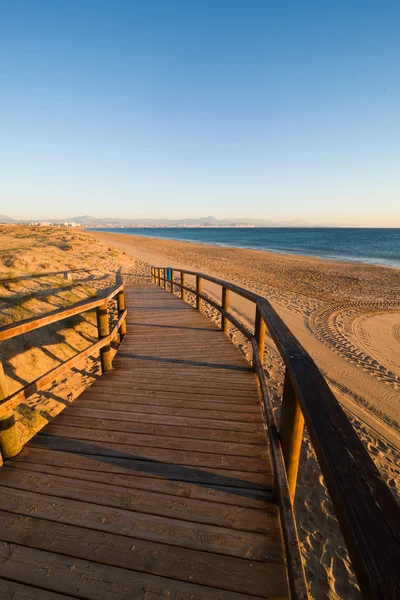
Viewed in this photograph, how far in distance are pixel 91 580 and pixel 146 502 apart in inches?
20.7

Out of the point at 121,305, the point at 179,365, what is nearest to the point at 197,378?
the point at 179,365

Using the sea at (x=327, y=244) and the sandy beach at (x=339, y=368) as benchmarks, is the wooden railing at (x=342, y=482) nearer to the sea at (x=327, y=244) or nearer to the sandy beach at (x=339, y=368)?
the sandy beach at (x=339, y=368)

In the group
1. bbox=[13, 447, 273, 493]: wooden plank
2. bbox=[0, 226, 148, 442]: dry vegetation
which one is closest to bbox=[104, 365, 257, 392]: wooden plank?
bbox=[13, 447, 273, 493]: wooden plank

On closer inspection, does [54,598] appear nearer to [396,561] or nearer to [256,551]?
[256,551]

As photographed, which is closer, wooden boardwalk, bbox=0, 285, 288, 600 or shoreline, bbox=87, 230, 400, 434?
wooden boardwalk, bbox=0, 285, 288, 600

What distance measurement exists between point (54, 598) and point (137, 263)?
2161cm

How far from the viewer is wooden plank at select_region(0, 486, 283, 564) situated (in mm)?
1671

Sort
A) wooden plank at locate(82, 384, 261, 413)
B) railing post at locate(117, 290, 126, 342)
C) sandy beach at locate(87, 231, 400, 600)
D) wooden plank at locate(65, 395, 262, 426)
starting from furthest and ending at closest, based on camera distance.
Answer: railing post at locate(117, 290, 126, 342) → wooden plank at locate(82, 384, 261, 413) → wooden plank at locate(65, 395, 262, 426) → sandy beach at locate(87, 231, 400, 600)

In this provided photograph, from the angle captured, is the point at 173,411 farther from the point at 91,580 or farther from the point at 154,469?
the point at 91,580

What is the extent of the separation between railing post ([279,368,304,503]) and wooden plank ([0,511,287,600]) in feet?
1.55

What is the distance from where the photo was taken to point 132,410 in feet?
10.4

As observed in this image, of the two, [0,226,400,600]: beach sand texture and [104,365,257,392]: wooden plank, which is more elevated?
[104,365,257,392]: wooden plank

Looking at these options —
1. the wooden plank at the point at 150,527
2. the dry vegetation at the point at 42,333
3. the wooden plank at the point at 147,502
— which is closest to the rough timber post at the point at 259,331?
the wooden plank at the point at 147,502

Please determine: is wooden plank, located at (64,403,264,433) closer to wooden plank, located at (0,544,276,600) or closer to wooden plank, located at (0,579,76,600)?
wooden plank, located at (0,544,276,600)
